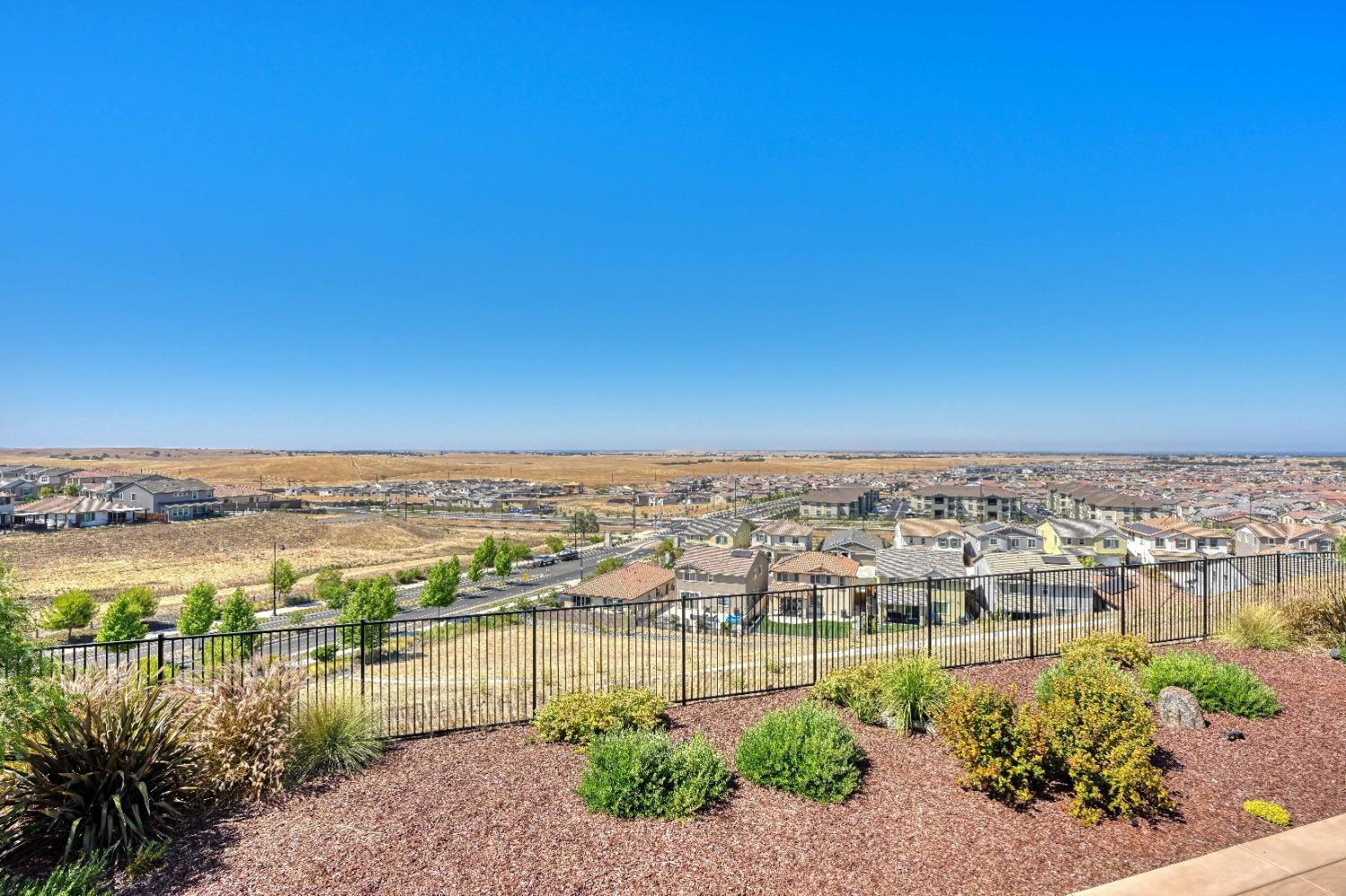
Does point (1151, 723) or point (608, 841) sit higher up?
point (1151, 723)

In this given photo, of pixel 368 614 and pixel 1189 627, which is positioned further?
pixel 368 614

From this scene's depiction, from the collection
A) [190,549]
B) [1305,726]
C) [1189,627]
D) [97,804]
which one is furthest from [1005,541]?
[190,549]

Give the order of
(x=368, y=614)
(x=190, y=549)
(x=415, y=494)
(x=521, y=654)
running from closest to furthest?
(x=521, y=654) < (x=368, y=614) < (x=190, y=549) < (x=415, y=494)

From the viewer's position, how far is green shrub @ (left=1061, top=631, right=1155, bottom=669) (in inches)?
350

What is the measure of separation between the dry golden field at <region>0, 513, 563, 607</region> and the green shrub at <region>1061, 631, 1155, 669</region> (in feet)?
169

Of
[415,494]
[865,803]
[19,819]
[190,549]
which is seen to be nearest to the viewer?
[19,819]


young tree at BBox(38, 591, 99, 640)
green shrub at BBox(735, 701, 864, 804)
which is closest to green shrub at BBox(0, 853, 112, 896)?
green shrub at BBox(735, 701, 864, 804)

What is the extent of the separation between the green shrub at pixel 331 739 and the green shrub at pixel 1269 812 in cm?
806

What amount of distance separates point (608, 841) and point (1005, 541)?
56.4 meters

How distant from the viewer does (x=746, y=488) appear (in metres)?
139

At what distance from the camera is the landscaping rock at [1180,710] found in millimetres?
7094

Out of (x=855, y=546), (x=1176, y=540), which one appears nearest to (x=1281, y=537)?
(x=1176, y=540)

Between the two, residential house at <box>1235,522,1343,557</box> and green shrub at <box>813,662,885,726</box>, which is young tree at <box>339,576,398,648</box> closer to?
green shrub at <box>813,662,885,726</box>

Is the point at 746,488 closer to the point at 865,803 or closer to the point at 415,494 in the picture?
the point at 415,494
